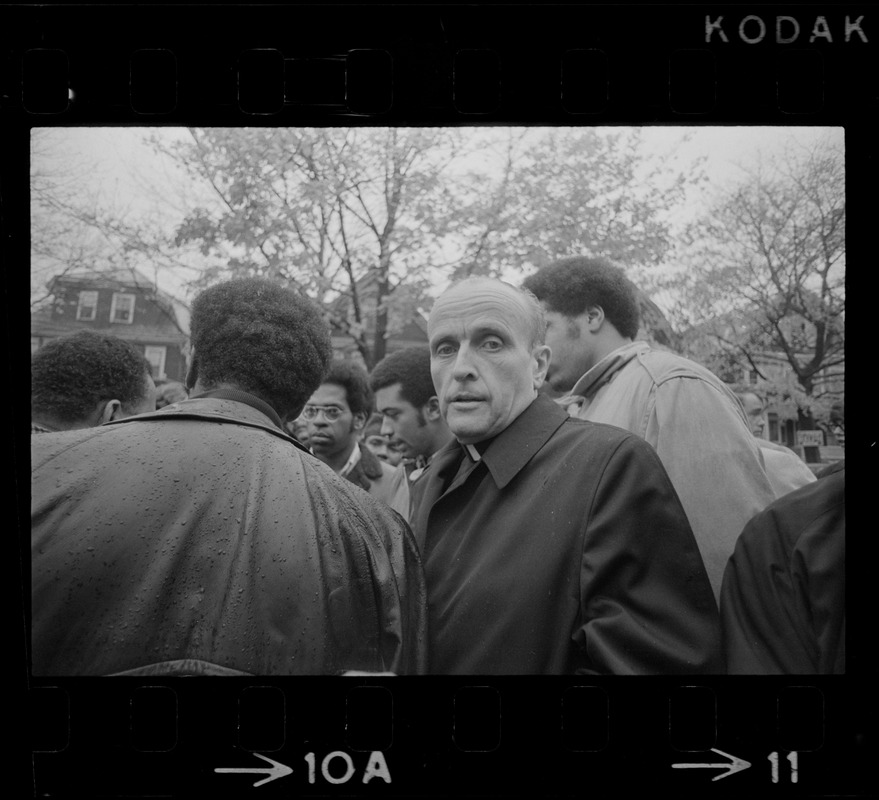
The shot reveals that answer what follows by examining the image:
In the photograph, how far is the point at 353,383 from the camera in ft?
9.37

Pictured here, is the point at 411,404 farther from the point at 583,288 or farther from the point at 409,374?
the point at 583,288

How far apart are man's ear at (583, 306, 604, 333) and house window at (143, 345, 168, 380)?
1411 millimetres

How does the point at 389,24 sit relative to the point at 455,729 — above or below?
above

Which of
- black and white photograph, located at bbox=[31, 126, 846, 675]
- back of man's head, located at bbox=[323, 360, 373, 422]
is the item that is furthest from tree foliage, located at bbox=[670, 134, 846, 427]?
back of man's head, located at bbox=[323, 360, 373, 422]

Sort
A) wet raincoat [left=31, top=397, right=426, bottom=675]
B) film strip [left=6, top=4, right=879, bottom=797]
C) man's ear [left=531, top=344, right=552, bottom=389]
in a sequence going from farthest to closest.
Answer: man's ear [left=531, top=344, right=552, bottom=389] < film strip [left=6, top=4, right=879, bottom=797] < wet raincoat [left=31, top=397, right=426, bottom=675]

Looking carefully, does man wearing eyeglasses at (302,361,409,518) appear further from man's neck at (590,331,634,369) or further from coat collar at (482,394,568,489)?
man's neck at (590,331,634,369)

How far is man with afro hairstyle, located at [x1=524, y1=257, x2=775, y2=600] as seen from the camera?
276 centimetres

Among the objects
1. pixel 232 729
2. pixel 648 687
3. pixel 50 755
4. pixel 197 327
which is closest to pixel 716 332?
pixel 648 687

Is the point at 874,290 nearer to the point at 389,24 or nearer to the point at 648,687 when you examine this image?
the point at 648,687

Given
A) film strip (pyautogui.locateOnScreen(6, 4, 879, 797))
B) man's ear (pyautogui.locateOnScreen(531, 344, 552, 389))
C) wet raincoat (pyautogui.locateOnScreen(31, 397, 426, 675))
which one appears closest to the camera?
wet raincoat (pyautogui.locateOnScreen(31, 397, 426, 675))

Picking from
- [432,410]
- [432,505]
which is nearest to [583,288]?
[432,410]

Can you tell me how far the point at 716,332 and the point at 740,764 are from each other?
1422 millimetres

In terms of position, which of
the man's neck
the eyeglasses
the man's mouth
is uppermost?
the man's neck

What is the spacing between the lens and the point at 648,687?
2.75 metres
